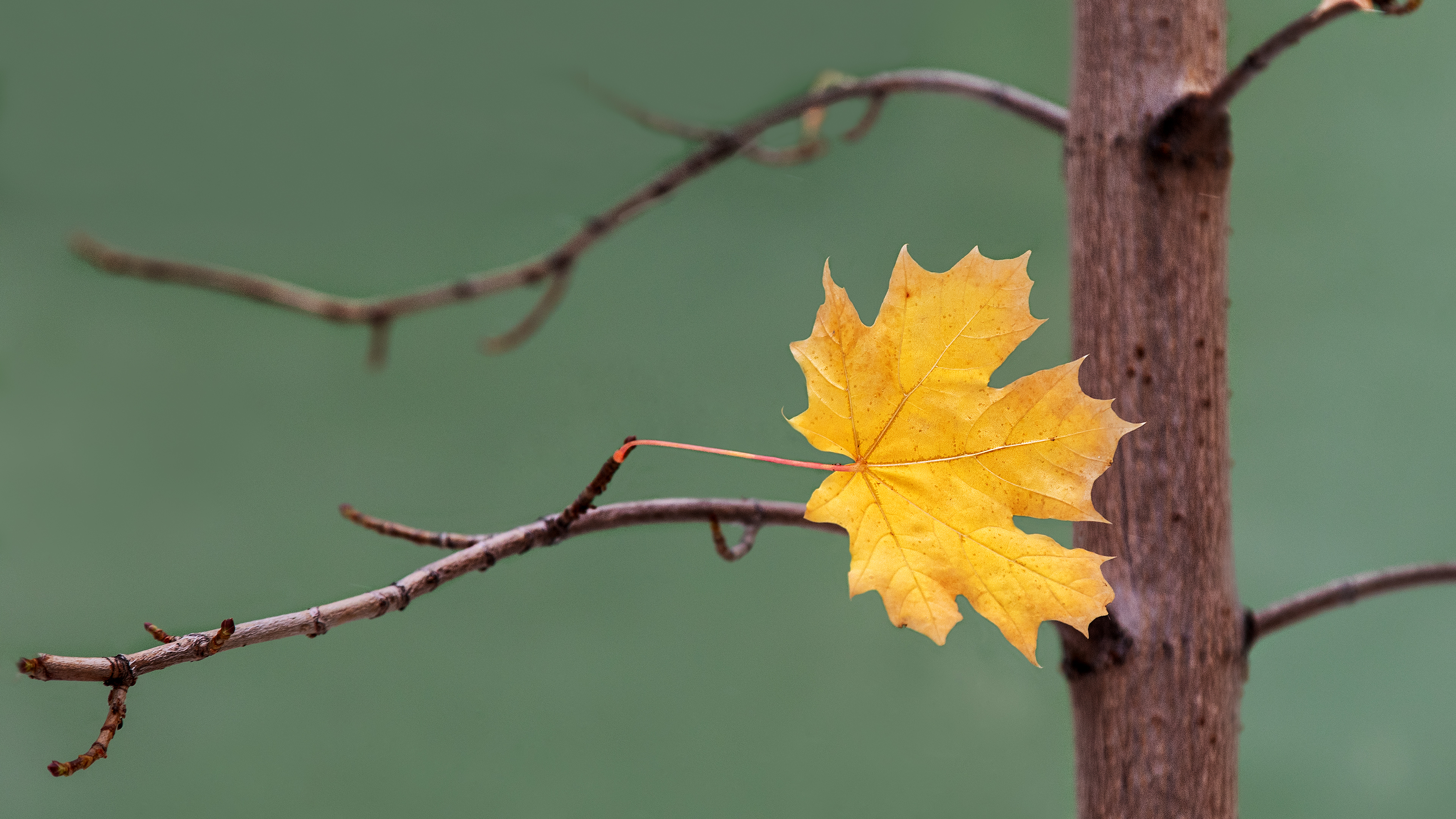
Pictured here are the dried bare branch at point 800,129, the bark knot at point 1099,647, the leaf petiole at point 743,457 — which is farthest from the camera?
the dried bare branch at point 800,129

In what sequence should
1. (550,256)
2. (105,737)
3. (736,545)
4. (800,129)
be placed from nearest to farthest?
1. (105,737)
2. (736,545)
3. (550,256)
4. (800,129)

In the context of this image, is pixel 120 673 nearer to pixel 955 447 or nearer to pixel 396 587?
pixel 396 587

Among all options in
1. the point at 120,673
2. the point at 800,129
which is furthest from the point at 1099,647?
the point at 800,129

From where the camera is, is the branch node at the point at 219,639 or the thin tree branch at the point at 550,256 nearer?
the branch node at the point at 219,639

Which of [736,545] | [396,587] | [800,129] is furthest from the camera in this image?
[800,129]

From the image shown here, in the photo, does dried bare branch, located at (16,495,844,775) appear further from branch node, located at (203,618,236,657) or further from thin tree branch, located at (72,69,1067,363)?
thin tree branch, located at (72,69,1067,363)

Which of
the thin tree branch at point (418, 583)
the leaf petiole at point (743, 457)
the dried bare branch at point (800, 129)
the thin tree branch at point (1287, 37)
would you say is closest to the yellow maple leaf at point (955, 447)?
the leaf petiole at point (743, 457)

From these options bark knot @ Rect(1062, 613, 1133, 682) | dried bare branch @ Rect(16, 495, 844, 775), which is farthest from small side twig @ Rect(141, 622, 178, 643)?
bark knot @ Rect(1062, 613, 1133, 682)

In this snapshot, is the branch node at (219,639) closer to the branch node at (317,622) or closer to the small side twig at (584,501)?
the branch node at (317,622)
